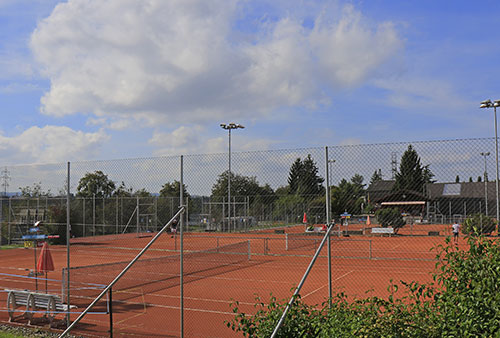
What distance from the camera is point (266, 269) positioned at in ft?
59.9

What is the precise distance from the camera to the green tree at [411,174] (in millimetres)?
5961

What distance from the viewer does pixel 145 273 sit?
16250 millimetres

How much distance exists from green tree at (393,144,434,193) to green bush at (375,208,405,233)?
66 centimetres

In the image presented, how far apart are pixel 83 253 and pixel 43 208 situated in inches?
173

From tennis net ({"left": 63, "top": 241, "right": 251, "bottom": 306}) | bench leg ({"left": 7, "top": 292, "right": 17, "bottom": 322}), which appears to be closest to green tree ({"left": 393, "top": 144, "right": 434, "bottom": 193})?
tennis net ({"left": 63, "top": 241, "right": 251, "bottom": 306})

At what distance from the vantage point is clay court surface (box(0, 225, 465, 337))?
942 cm

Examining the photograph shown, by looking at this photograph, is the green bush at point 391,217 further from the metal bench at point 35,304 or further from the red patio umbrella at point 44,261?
the red patio umbrella at point 44,261

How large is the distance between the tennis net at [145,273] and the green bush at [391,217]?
6.40 m

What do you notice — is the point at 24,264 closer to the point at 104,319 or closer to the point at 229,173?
the point at 104,319

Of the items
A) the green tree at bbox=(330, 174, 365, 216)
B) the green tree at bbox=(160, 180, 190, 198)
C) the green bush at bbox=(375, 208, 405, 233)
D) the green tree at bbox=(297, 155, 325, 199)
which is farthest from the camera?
the green tree at bbox=(160, 180, 190, 198)

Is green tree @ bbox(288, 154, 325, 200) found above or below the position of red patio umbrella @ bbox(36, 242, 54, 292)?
above

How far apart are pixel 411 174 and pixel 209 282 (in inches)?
399

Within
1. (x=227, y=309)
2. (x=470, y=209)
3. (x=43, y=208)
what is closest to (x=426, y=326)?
(x=470, y=209)

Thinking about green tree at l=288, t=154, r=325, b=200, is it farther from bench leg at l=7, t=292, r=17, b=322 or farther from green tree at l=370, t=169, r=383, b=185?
bench leg at l=7, t=292, r=17, b=322
